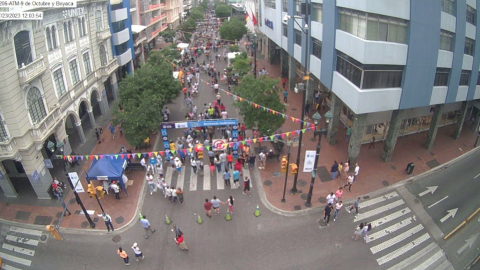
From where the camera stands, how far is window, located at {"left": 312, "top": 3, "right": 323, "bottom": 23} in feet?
75.4

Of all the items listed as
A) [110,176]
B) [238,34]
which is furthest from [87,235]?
[238,34]

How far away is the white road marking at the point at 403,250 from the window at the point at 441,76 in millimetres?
10058

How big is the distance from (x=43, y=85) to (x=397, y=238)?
23089 mm

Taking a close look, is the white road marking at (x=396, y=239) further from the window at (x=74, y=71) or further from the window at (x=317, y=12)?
the window at (x=74, y=71)

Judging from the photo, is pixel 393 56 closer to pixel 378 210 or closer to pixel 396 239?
pixel 378 210

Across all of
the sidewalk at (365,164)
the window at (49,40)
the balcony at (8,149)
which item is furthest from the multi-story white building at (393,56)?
the window at (49,40)

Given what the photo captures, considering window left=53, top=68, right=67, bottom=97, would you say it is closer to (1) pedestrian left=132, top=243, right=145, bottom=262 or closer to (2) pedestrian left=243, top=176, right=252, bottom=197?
(1) pedestrian left=132, top=243, right=145, bottom=262

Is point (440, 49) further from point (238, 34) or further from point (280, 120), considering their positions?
point (238, 34)

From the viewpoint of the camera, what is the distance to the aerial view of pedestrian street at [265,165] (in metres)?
15.6

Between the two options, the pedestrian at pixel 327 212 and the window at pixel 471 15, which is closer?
the pedestrian at pixel 327 212

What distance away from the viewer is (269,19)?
40.2 meters

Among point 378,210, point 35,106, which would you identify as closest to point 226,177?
point 378,210

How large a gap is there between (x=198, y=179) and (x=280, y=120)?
7247mm

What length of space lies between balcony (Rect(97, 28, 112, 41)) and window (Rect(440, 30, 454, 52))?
27.8 meters
